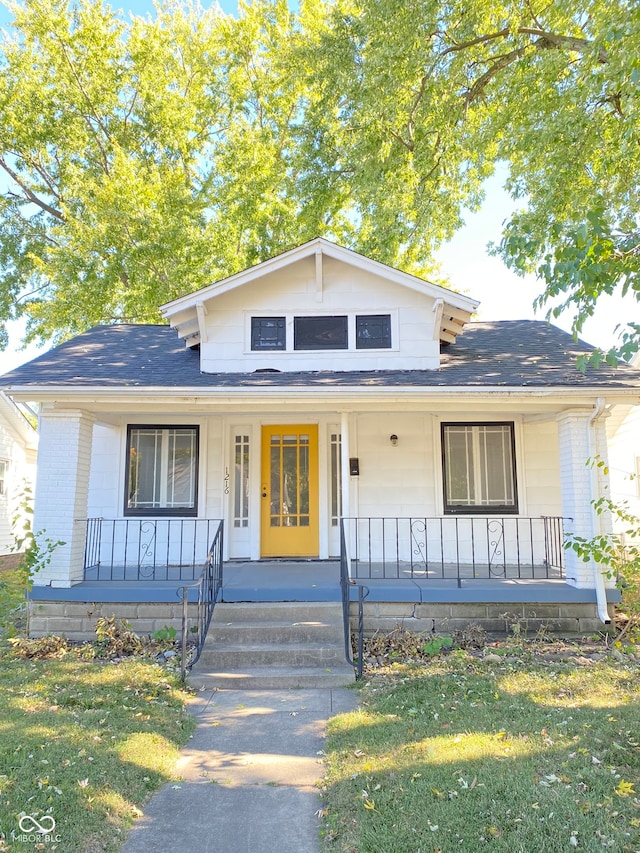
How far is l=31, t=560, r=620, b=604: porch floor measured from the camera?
22.5 ft

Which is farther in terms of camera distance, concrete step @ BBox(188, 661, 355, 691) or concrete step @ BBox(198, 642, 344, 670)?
concrete step @ BBox(198, 642, 344, 670)

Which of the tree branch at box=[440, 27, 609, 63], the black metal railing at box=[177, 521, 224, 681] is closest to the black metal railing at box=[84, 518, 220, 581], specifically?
the black metal railing at box=[177, 521, 224, 681]

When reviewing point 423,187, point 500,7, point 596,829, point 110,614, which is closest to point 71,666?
point 110,614

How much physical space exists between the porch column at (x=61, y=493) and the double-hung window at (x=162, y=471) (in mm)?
1564

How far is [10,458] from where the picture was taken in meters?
15.2

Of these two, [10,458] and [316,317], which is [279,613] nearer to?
[316,317]

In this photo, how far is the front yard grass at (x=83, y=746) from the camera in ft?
10.0

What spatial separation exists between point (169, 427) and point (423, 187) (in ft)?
26.0

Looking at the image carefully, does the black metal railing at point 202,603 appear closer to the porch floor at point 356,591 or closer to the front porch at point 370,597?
the front porch at point 370,597

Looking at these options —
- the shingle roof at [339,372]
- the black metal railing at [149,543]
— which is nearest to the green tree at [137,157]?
the shingle roof at [339,372]

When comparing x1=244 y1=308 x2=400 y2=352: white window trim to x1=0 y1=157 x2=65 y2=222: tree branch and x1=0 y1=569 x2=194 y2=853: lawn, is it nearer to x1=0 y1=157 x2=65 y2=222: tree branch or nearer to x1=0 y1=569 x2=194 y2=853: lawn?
x1=0 y1=569 x2=194 y2=853: lawn

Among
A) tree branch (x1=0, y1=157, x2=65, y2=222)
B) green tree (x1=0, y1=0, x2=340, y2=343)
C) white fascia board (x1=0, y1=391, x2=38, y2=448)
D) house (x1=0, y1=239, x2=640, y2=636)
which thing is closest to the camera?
house (x1=0, y1=239, x2=640, y2=636)

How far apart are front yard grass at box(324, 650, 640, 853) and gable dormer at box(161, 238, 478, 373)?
15.9 ft

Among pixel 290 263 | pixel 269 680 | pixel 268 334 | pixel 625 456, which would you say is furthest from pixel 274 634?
pixel 625 456
